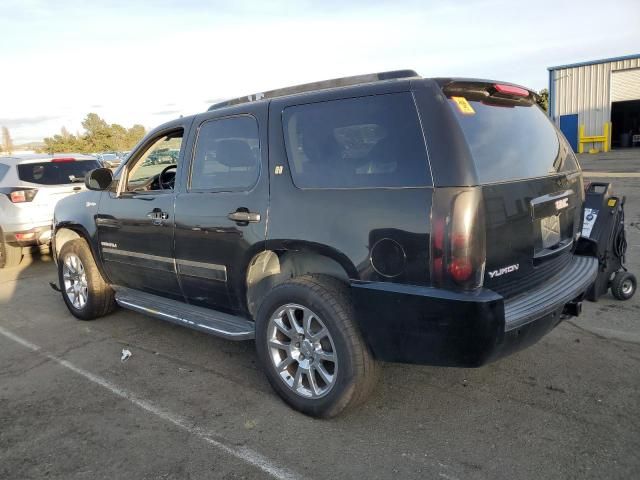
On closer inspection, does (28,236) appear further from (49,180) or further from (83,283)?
(83,283)

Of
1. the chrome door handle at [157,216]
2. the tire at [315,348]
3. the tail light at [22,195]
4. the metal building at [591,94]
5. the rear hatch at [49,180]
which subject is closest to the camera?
the tire at [315,348]

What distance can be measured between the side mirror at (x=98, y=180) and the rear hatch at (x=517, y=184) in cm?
328

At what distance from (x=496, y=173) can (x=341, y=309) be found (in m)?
1.13

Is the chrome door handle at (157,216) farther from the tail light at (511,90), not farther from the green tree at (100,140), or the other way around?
the green tree at (100,140)

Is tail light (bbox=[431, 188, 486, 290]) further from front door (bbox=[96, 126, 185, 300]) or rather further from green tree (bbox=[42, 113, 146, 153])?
green tree (bbox=[42, 113, 146, 153])

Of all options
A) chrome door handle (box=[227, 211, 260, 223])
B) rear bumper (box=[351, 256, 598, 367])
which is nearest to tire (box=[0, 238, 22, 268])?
chrome door handle (box=[227, 211, 260, 223])

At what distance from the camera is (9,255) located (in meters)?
8.13

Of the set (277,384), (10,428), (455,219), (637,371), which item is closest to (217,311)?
(277,384)

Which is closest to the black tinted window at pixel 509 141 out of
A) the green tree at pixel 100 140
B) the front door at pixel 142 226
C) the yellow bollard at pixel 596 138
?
the front door at pixel 142 226

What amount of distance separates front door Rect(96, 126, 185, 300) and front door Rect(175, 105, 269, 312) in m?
0.17

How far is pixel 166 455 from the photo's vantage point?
291 cm

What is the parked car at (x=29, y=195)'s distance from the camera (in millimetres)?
7734

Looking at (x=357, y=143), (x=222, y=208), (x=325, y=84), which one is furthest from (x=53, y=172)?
(x=357, y=143)

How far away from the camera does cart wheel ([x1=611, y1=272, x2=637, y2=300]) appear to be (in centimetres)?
487
